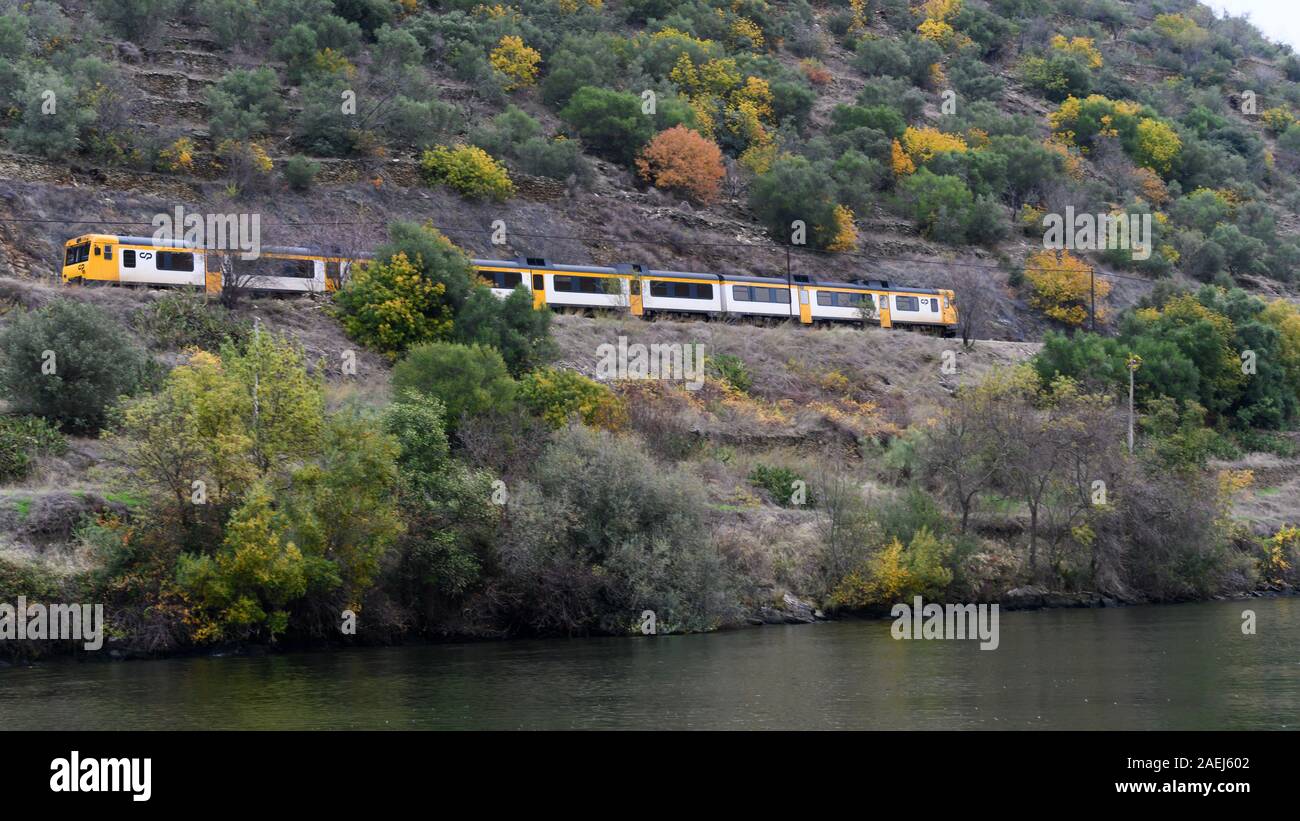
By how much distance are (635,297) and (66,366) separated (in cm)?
2777

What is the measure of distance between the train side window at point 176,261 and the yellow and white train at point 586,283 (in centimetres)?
4

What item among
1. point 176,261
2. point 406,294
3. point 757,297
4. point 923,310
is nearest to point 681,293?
point 757,297

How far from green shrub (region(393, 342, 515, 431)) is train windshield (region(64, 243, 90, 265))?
49.0 feet

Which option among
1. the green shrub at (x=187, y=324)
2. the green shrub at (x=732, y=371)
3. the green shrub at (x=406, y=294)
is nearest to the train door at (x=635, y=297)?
the green shrub at (x=732, y=371)

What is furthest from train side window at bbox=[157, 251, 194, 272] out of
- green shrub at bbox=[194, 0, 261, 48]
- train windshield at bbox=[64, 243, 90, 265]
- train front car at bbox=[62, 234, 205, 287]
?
green shrub at bbox=[194, 0, 261, 48]

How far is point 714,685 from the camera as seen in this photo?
2778cm

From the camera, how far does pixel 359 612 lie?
36031 mm

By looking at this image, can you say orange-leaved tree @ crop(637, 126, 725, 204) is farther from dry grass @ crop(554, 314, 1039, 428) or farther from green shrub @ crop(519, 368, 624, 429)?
green shrub @ crop(519, 368, 624, 429)

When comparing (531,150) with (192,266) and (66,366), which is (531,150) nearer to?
(192,266)

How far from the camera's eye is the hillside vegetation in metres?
35.5

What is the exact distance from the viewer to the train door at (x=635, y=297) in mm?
62406
